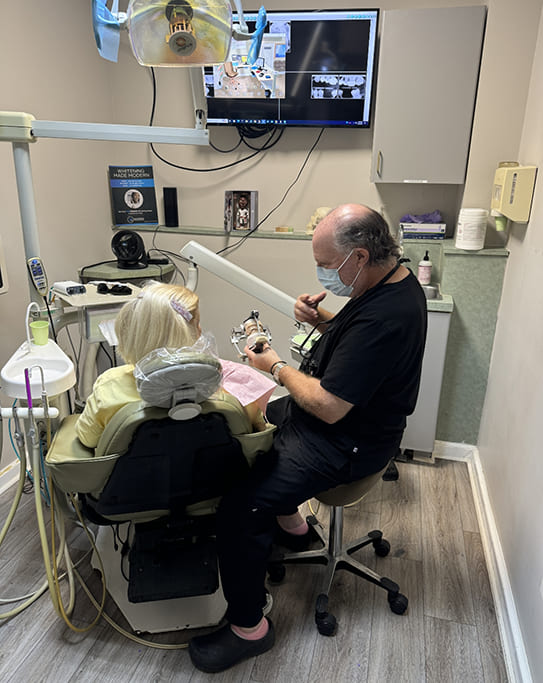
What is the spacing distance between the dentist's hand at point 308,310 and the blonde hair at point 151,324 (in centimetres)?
58

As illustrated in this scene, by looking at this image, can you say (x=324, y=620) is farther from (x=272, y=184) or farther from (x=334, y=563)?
(x=272, y=184)

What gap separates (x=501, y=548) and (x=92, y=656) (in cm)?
142

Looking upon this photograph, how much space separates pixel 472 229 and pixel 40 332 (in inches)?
70.9

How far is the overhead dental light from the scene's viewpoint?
1238 mm

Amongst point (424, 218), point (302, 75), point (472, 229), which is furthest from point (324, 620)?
point (302, 75)

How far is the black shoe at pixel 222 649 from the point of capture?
1.47 m

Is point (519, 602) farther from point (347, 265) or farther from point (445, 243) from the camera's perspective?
point (445, 243)

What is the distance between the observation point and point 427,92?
2328 millimetres

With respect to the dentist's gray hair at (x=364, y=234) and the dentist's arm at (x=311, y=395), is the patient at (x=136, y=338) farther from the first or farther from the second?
the dentist's gray hair at (x=364, y=234)

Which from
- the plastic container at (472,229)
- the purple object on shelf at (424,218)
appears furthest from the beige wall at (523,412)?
the purple object on shelf at (424,218)

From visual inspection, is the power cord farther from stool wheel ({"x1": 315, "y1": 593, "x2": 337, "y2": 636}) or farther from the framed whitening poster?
stool wheel ({"x1": 315, "y1": 593, "x2": 337, "y2": 636})

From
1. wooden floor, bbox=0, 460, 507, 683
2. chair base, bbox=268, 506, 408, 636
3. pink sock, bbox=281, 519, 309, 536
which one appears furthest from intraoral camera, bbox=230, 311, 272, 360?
wooden floor, bbox=0, 460, 507, 683

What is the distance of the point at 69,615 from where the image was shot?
1.67 metres

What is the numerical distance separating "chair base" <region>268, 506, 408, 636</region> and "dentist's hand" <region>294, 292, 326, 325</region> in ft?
2.18
